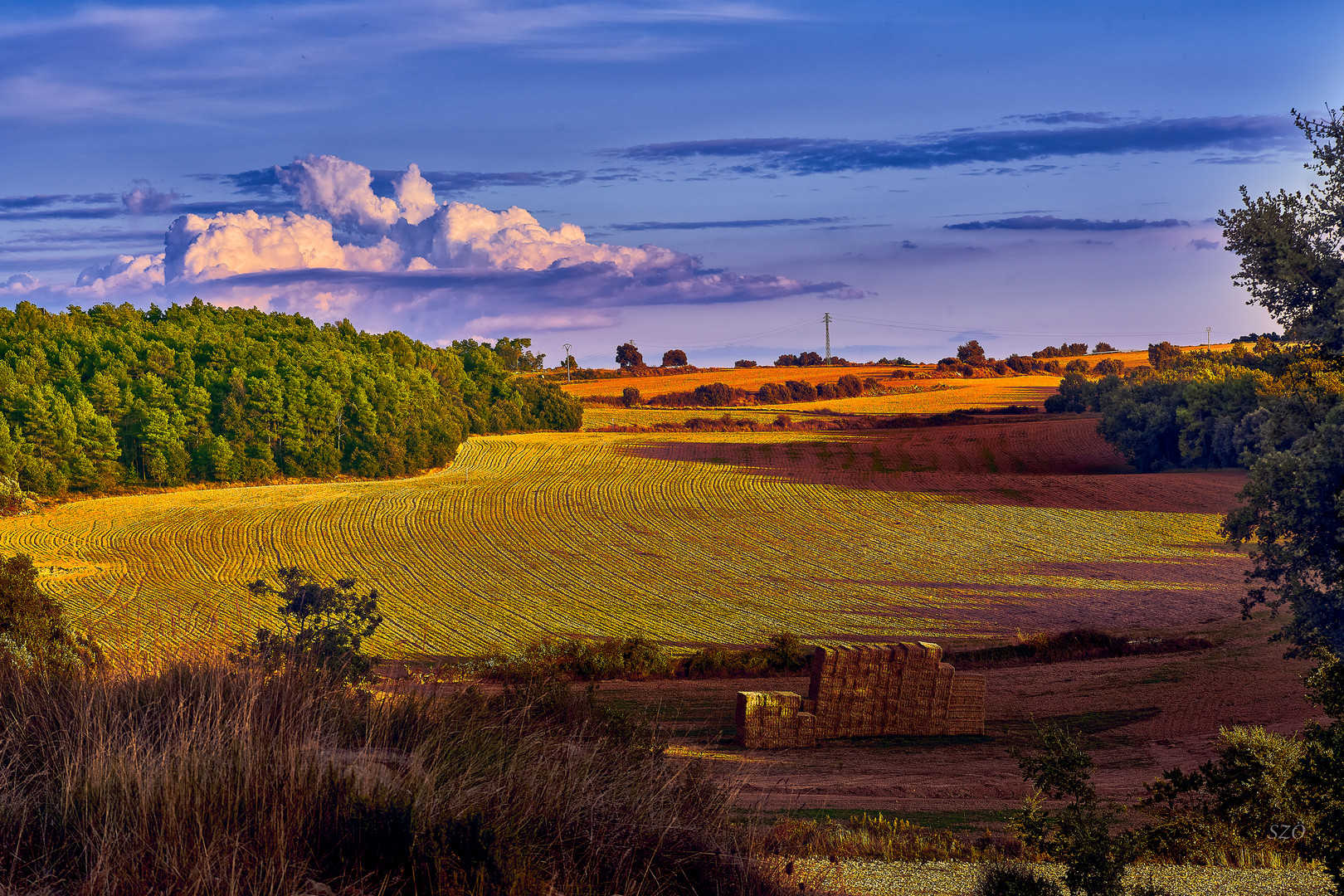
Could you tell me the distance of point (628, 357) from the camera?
14725 centimetres

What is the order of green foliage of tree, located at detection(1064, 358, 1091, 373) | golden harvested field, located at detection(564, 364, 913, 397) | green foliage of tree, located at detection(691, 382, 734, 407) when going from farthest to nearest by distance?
golden harvested field, located at detection(564, 364, 913, 397) < green foliage of tree, located at detection(1064, 358, 1091, 373) < green foliage of tree, located at detection(691, 382, 734, 407)

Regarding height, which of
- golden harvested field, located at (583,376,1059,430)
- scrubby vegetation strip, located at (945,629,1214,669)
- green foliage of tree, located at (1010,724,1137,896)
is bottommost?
scrubby vegetation strip, located at (945,629,1214,669)

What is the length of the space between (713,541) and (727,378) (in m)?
73.4

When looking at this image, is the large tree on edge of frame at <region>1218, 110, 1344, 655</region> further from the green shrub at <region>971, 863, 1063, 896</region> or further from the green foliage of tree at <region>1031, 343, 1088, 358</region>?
the green foliage of tree at <region>1031, 343, 1088, 358</region>

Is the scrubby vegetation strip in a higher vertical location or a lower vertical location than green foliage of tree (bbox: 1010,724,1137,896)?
lower

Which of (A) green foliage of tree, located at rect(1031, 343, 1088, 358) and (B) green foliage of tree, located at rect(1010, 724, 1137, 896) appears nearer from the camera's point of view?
(B) green foliage of tree, located at rect(1010, 724, 1137, 896)

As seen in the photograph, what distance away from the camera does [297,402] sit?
88.4 meters

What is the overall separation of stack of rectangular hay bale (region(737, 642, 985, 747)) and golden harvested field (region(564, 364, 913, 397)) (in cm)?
9615

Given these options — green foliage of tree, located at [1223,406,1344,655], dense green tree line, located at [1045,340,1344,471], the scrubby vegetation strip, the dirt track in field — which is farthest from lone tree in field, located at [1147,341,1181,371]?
green foliage of tree, located at [1223,406,1344,655]

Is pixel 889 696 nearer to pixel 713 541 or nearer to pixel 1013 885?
pixel 1013 885

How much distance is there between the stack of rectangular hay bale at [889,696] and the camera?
1997 cm

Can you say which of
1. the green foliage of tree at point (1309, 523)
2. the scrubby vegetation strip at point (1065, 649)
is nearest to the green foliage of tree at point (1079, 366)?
the scrubby vegetation strip at point (1065, 649)

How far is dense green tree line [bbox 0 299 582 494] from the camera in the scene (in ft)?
248

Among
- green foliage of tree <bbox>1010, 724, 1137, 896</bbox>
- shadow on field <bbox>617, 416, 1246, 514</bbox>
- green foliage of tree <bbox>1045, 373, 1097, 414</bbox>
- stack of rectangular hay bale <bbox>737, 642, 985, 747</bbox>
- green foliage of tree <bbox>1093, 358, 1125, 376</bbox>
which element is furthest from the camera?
green foliage of tree <bbox>1093, 358, 1125, 376</bbox>
